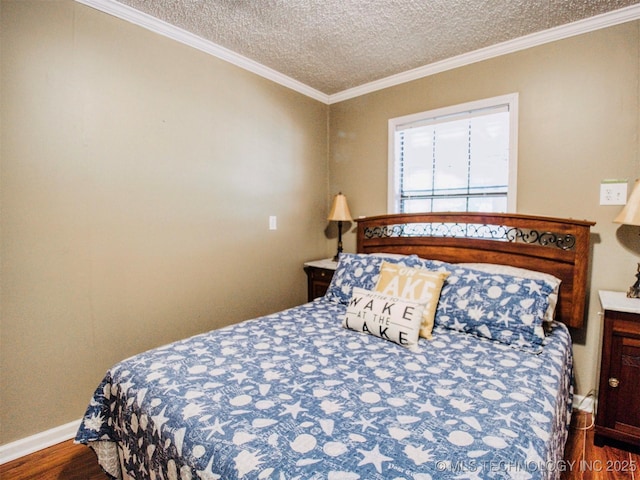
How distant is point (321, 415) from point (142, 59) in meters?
2.26

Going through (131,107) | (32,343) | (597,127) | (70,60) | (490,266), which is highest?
(70,60)

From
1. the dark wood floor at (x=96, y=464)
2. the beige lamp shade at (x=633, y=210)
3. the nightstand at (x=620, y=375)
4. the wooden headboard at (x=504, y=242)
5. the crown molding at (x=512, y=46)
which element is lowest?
the dark wood floor at (x=96, y=464)

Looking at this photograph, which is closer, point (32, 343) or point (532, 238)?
point (32, 343)

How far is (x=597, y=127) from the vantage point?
2037 mm

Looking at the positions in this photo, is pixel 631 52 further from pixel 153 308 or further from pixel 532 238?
pixel 153 308

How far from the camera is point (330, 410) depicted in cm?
109

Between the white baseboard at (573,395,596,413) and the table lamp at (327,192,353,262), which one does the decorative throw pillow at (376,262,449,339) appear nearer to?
the table lamp at (327,192,353,262)

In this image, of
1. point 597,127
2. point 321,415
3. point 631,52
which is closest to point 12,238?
point 321,415

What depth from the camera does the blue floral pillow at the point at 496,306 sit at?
64.2 inches

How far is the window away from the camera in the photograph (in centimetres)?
238

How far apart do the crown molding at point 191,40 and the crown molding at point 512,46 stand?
25.9 inches

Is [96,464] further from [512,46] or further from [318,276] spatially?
[512,46]

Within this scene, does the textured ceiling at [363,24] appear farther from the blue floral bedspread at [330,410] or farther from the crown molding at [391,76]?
the blue floral bedspread at [330,410]

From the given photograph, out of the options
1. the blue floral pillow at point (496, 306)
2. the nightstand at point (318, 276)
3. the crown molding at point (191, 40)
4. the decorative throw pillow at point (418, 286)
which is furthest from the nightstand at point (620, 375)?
the crown molding at point (191, 40)
